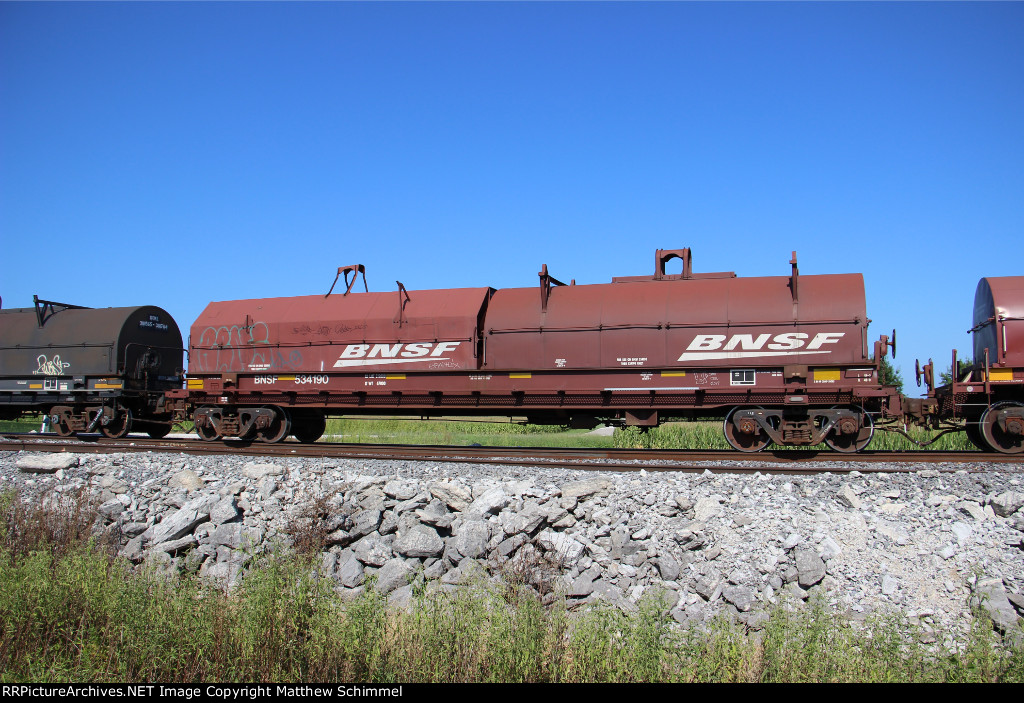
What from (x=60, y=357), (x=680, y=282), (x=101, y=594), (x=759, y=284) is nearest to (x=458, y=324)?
(x=680, y=282)

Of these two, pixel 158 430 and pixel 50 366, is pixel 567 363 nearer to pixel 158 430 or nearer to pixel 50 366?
pixel 158 430

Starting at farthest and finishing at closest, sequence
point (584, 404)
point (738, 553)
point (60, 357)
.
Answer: point (60, 357) → point (584, 404) → point (738, 553)

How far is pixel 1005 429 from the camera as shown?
38.8 feet

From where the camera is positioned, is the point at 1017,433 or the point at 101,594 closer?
the point at 101,594

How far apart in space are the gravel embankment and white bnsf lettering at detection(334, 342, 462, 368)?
4.09 metres

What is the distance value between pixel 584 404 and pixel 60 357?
14709 millimetres

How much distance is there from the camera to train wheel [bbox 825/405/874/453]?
12.1 metres

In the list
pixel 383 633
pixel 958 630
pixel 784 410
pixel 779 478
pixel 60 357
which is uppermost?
pixel 60 357

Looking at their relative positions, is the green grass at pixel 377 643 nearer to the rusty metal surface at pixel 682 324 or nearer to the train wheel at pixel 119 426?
the rusty metal surface at pixel 682 324

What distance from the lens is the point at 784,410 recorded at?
41.1 ft

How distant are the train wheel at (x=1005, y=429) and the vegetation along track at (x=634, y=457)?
0.39 m

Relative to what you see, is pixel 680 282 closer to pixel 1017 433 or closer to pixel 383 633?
pixel 1017 433
